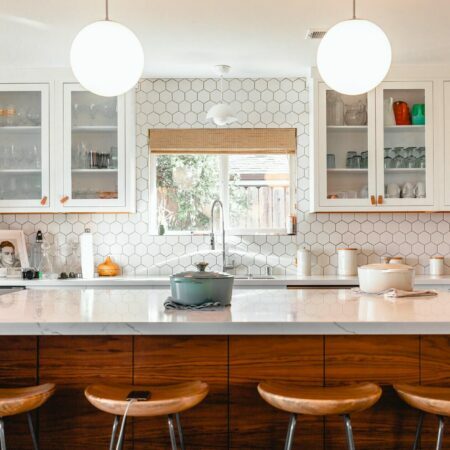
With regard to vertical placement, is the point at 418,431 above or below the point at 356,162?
below

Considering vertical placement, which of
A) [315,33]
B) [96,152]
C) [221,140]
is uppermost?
[315,33]

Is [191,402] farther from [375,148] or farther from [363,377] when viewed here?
[375,148]

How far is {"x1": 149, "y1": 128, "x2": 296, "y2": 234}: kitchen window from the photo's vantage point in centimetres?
452

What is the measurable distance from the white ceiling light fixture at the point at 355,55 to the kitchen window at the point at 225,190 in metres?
2.30

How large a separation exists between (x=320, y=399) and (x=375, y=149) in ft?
9.13

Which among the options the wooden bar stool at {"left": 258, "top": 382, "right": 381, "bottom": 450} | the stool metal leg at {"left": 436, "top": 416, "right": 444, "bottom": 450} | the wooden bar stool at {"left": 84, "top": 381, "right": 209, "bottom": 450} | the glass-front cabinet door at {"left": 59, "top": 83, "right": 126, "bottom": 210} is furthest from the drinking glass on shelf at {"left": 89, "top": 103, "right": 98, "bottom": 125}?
the stool metal leg at {"left": 436, "top": 416, "right": 444, "bottom": 450}

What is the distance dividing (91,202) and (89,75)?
2.11 meters

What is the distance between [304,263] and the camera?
13.9 ft

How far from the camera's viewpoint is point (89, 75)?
2119 millimetres

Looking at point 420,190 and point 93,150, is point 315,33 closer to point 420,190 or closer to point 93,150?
point 420,190

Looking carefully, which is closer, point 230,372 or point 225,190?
point 230,372

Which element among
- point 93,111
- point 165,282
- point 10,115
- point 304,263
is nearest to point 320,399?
point 165,282

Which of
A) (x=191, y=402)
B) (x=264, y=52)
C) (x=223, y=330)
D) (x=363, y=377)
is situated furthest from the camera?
(x=264, y=52)

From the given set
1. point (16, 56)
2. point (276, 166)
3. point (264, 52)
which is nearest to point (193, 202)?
point (276, 166)
